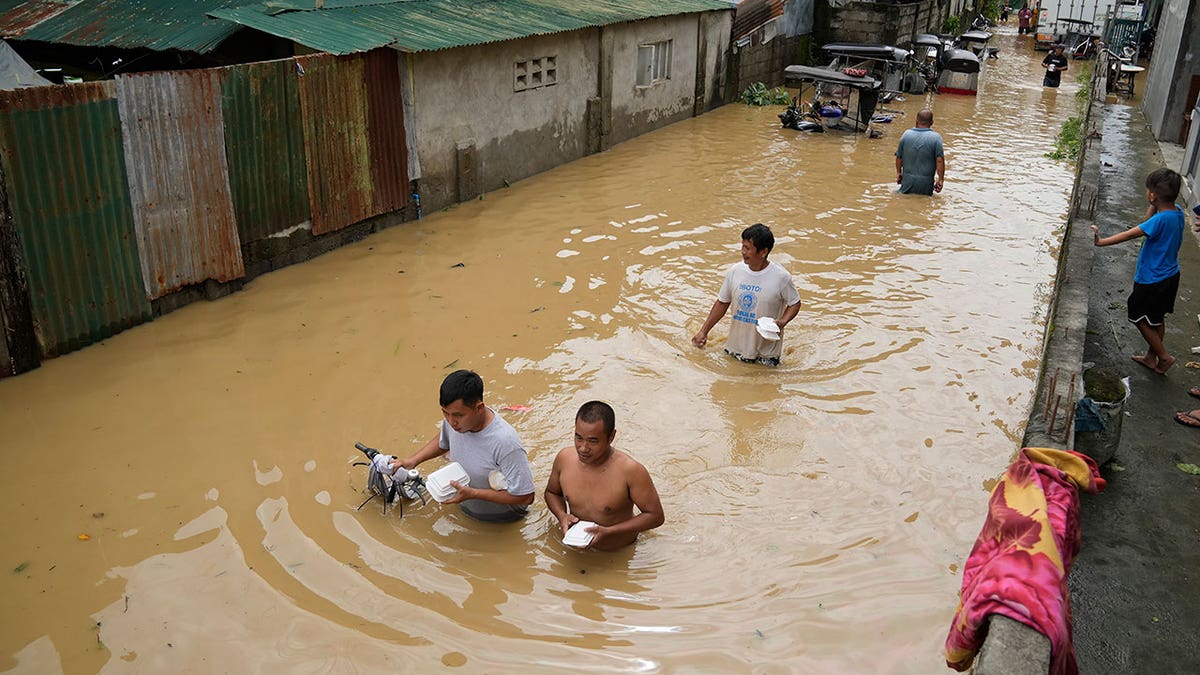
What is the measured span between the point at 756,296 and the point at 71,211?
19.5ft

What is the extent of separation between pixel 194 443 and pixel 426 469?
1.75 metres

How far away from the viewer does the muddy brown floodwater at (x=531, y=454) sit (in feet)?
16.1

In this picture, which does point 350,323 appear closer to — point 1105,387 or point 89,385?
point 89,385

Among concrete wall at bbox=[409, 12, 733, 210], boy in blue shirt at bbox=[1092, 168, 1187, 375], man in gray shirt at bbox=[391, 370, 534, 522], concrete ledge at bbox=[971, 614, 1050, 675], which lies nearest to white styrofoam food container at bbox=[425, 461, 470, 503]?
man in gray shirt at bbox=[391, 370, 534, 522]

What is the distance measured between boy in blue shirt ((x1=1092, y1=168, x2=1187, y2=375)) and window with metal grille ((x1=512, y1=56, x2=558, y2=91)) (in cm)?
868

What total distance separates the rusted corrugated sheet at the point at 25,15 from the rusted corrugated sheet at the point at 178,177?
20.0 feet

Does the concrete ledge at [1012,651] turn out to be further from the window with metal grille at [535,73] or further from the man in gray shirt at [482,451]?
the window with metal grille at [535,73]

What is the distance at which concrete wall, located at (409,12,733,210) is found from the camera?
12258mm

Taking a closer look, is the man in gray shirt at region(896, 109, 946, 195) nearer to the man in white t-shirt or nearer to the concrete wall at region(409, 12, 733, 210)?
the concrete wall at region(409, 12, 733, 210)

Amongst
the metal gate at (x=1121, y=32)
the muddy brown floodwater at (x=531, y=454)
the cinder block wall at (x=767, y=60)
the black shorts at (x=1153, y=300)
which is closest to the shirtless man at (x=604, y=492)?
the muddy brown floodwater at (x=531, y=454)

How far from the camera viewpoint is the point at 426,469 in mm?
6531

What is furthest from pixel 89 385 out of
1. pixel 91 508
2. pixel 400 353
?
pixel 400 353

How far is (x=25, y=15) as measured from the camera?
527 inches

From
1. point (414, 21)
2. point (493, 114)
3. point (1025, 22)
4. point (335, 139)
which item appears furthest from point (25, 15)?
point (1025, 22)
